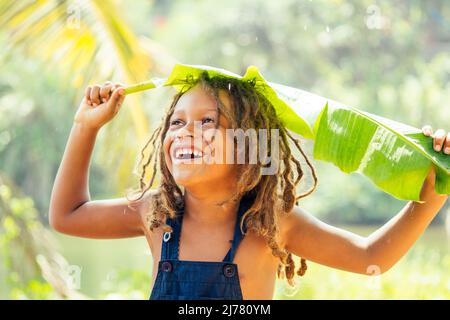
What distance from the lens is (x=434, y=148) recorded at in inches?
61.3

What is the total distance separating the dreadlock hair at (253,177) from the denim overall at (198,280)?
3.6 inches

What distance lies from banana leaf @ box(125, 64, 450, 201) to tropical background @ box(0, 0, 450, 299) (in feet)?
6.34

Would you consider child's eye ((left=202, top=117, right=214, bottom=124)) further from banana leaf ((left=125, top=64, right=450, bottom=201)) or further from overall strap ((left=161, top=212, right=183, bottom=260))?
overall strap ((left=161, top=212, right=183, bottom=260))

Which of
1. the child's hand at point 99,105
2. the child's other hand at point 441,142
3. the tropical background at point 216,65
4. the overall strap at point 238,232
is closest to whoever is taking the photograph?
the child's other hand at point 441,142

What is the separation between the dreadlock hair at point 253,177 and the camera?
5.52 ft

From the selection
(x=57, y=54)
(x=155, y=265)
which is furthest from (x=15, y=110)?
(x=155, y=265)

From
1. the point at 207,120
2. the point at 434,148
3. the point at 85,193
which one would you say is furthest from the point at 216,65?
the point at 434,148

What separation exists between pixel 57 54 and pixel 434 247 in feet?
24.6

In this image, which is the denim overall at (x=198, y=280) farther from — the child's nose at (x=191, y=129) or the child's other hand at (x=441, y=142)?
the child's other hand at (x=441, y=142)

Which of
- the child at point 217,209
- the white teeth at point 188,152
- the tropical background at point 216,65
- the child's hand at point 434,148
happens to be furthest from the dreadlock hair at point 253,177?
the tropical background at point 216,65

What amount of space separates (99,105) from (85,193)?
0.69 feet

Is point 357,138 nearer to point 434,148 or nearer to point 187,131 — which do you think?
point 434,148
